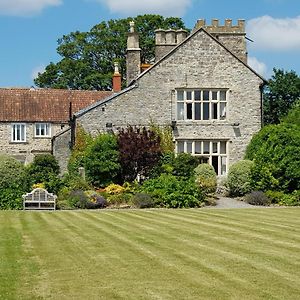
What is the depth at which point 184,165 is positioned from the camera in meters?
33.5

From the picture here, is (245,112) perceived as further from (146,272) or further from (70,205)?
(146,272)

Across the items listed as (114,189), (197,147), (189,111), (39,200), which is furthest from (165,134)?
(39,200)

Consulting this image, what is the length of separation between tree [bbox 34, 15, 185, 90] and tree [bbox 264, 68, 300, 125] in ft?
51.8

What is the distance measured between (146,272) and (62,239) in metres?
5.30

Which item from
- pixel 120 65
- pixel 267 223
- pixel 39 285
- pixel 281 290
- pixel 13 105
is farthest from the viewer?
pixel 120 65

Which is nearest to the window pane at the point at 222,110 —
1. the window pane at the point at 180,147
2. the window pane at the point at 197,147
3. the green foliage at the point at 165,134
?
the window pane at the point at 197,147

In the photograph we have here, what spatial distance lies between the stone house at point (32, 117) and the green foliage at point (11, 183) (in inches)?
575

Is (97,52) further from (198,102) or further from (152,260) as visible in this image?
(152,260)

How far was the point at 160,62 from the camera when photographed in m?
37.1

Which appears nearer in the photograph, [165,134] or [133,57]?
[165,134]

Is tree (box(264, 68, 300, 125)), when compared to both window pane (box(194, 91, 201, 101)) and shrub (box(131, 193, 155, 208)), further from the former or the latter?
shrub (box(131, 193, 155, 208))

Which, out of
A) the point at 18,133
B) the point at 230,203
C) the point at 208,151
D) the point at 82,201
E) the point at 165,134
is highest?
the point at 18,133

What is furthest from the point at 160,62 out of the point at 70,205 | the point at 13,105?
the point at 13,105

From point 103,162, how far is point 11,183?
4.52 m
